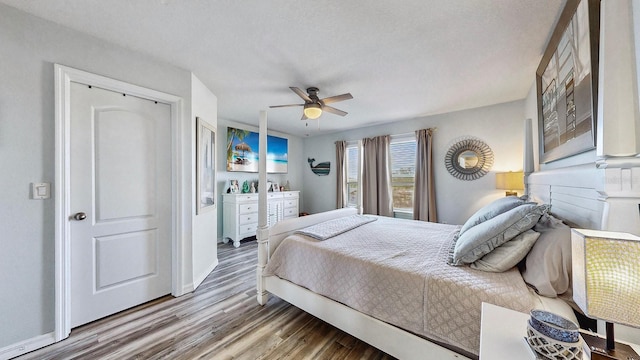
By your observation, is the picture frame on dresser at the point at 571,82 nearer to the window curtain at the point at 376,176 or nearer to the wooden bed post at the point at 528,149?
the wooden bed post at the point at 528,149

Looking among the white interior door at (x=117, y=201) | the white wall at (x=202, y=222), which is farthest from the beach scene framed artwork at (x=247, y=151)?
the white interior door at (x=117, y=201)

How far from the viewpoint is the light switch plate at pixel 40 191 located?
1.64m

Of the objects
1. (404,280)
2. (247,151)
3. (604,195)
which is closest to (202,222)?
(247,151)

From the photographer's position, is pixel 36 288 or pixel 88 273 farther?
pixel 88 273

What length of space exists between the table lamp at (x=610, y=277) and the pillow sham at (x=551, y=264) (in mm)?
491

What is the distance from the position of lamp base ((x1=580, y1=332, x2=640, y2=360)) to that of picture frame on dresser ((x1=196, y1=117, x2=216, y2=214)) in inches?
116

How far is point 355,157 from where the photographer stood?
16.8 ft

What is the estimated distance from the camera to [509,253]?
132 cm

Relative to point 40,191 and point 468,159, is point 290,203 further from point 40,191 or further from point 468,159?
point 40,191

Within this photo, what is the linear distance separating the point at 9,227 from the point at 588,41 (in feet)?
12.0

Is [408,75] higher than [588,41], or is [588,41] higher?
[408,75]

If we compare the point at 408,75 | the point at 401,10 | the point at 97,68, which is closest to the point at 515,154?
the point at 408,75

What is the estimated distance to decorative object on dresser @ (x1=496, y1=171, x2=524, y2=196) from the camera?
9.41 feet

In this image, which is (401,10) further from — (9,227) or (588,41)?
(9,227)
